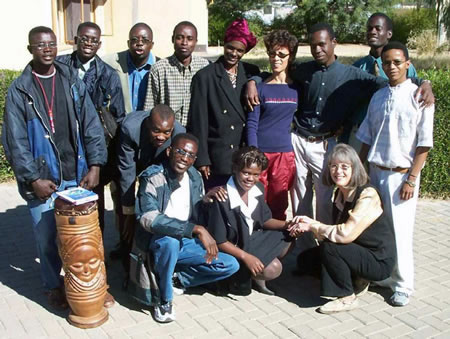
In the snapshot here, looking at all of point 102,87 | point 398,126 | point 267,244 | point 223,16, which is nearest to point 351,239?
point 267,244

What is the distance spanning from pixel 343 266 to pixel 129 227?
1800mm

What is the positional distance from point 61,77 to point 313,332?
266 centimetres

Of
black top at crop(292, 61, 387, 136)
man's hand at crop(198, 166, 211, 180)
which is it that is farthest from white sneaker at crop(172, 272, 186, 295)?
black top at crop(292, 61, 387, 136)

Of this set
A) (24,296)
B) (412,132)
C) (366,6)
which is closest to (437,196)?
(412,132)

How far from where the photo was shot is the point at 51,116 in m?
4.12

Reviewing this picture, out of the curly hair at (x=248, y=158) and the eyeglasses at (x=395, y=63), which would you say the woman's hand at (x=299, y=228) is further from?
the eyeglasses at (x=395, y=63)

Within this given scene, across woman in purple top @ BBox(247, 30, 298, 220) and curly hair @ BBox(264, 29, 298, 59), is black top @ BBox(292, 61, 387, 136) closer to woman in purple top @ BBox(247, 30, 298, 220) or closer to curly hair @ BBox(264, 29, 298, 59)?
woman in purple top @ BBox(247, 30, 298, 220)

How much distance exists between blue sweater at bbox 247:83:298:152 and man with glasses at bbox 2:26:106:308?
1289mm

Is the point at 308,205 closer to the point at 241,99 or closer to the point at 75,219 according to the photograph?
the point at 241,99

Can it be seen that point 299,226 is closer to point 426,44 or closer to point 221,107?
point 221,107

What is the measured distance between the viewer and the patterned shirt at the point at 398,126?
409 centimetres

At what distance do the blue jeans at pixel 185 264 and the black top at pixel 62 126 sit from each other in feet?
Result: 2.92

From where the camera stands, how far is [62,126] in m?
4.20

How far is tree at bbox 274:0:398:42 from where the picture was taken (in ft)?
85.0
